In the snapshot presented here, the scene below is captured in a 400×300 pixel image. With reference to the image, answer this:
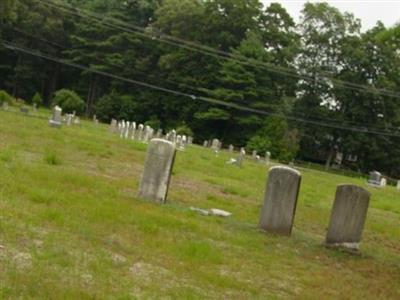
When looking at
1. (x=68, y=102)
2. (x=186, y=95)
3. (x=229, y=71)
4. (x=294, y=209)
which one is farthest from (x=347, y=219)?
(x=186, y=95)

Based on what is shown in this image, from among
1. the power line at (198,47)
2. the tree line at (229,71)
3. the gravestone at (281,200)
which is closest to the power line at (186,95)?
the tree line at (229,71)

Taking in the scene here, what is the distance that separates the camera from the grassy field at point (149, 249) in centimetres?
582

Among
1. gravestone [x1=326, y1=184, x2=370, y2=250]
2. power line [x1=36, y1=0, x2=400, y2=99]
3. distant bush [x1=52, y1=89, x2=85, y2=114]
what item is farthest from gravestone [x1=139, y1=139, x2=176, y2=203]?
power line [x1=36, y1=0, x2=400, y2=99]

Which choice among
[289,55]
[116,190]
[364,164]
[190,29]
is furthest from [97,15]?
[116,190]

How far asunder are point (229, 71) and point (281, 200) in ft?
170

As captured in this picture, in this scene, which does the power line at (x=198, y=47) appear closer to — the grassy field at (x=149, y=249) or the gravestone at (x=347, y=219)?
the grassy field at (x=149, y=249)

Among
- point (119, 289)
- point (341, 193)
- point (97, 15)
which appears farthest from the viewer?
point (97, 15)

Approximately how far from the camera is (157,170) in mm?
11250

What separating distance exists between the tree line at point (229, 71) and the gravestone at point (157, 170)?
44.7 meters

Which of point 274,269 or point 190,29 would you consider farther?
point 190,29

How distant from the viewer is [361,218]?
33.8 feet

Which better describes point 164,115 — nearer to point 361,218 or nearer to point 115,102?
point 115,102

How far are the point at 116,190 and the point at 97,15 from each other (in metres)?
63.7

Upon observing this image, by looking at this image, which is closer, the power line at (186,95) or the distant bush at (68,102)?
the distant bush at (68,102)
